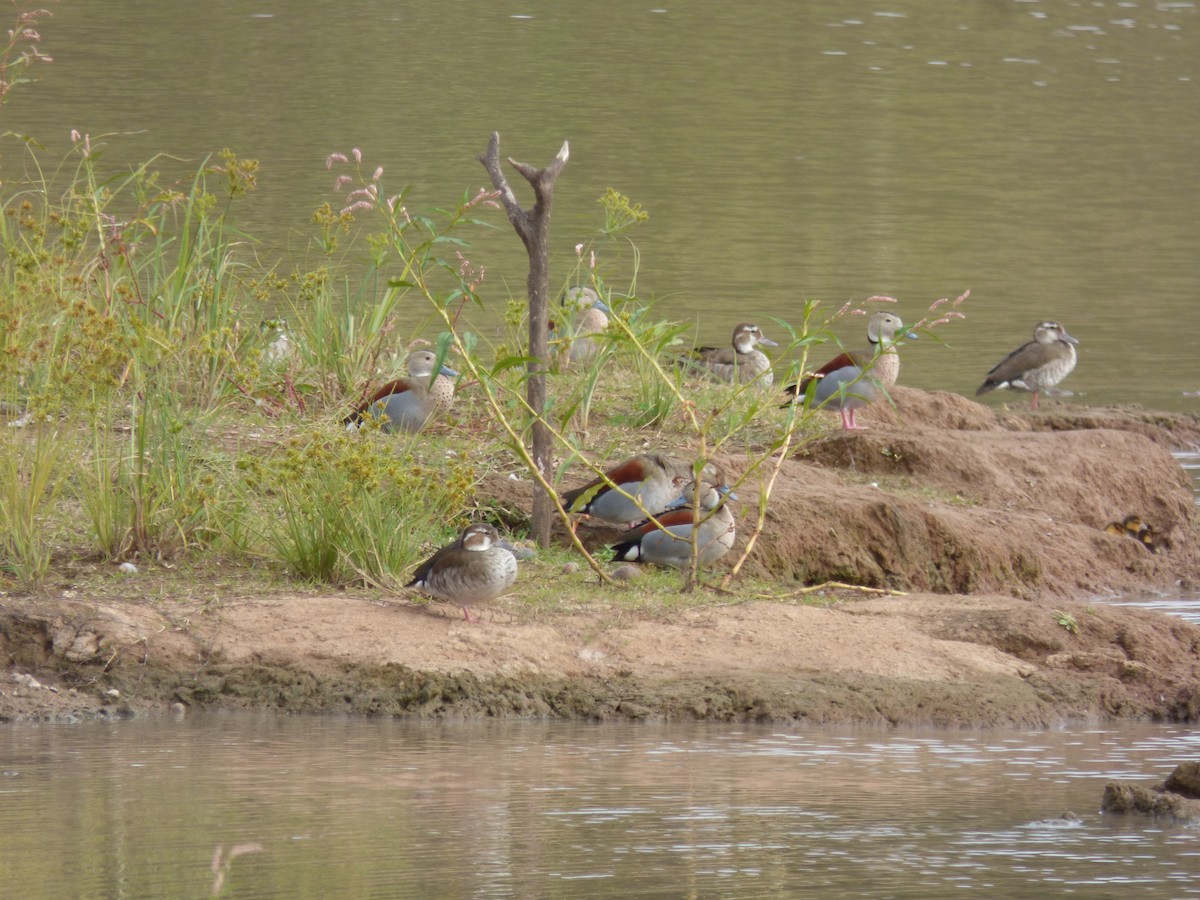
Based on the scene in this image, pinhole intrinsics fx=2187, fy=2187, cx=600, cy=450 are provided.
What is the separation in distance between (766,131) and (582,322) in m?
19.6

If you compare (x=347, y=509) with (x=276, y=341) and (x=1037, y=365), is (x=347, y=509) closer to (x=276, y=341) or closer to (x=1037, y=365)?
(x=276, y=341)

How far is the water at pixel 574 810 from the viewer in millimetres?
5801

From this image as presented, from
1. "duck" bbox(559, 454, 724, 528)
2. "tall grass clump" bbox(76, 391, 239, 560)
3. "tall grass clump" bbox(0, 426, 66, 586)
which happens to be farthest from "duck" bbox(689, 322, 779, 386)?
"tall grass clump" bbox(0, 426, 66, 586)

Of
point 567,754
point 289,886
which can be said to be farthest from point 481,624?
point 289,886

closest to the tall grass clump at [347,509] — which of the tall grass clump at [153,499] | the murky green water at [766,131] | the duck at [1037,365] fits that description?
the tall grass clump at [153,499]

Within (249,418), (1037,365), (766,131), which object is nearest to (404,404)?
(249,418)

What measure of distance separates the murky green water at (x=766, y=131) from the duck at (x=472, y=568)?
4759 mm

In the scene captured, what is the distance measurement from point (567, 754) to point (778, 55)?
3403 centimetres

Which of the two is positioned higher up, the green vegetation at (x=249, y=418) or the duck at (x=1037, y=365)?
the green vegetation at (x=249, y=418)

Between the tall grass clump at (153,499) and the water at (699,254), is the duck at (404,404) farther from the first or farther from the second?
the water at (699,254)

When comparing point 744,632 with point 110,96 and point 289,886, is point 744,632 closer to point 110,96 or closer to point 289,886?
point 289,886

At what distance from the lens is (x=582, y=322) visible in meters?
12.6

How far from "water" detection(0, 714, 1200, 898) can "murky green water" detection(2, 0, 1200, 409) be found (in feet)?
18.3

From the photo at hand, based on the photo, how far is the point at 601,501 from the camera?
9.58m
